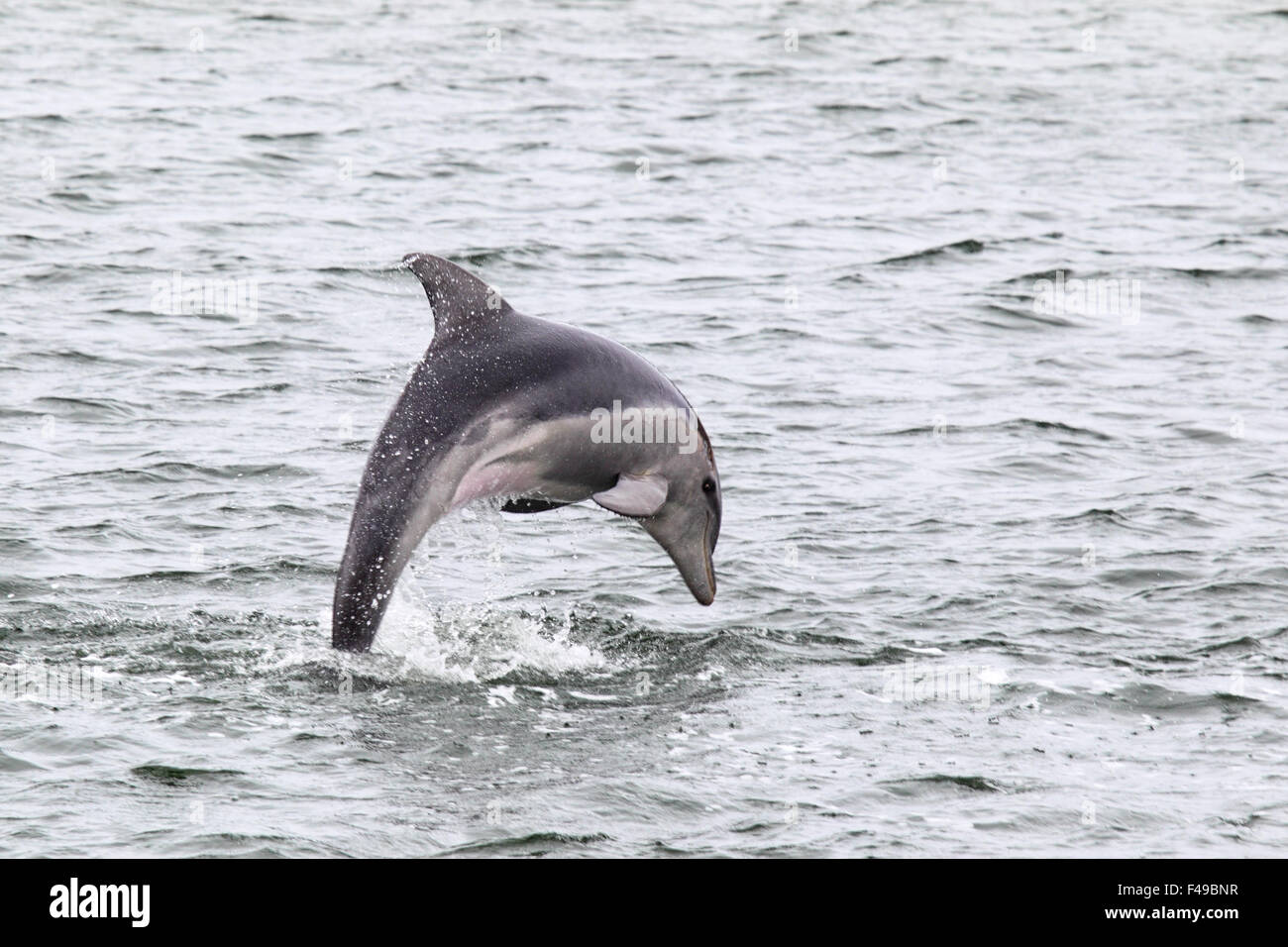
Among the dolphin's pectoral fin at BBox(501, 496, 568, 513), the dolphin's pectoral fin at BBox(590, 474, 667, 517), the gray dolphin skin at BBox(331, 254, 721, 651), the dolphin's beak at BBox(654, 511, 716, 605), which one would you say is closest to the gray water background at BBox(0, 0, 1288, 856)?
the dolphin's beak at BBox(654, 511, 716, 605)

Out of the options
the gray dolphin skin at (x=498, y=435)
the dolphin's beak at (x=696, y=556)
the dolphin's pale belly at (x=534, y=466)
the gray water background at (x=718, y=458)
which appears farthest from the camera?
the dolphin's beak at (x=696, y=556)

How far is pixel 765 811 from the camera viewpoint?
8.12 m

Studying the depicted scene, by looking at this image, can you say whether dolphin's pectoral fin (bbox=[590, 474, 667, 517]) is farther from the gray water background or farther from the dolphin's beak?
the gray water background

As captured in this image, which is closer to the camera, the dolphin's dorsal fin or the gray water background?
the gray water background

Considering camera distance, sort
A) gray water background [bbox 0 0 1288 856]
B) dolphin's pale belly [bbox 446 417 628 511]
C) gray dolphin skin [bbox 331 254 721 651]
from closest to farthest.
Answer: gray water background [bbox 0 0 1288 856]
gray dolphin skin [bbox 331 254 721 651]
dolphin's pale belly [bbox 446 417 628 511]

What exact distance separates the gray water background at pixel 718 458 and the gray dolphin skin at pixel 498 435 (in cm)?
76

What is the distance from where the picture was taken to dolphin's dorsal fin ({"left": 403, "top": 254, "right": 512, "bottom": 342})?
9094mm

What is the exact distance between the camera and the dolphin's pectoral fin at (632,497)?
9.38 metres

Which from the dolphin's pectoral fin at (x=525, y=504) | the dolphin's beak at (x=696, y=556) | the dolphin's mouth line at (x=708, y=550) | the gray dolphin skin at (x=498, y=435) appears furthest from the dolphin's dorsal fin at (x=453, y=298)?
the dolphin's mouth line at (x=708, y=550)

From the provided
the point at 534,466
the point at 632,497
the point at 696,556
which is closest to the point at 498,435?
the point at 534,466

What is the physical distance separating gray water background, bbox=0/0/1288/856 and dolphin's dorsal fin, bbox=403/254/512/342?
1.18 m

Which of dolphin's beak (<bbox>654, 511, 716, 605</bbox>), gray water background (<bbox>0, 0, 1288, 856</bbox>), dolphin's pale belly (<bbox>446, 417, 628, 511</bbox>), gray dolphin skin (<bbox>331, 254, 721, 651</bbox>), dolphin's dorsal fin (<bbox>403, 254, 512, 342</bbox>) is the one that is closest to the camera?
gray water background (<bbox>0, 0, 1288, 856</bbox>)

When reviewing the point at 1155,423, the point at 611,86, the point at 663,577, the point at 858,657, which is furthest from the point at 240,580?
the point at 611,86

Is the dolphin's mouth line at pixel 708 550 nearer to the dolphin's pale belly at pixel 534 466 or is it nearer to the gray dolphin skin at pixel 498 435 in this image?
the gray dolphin skin at pixel 498 435
